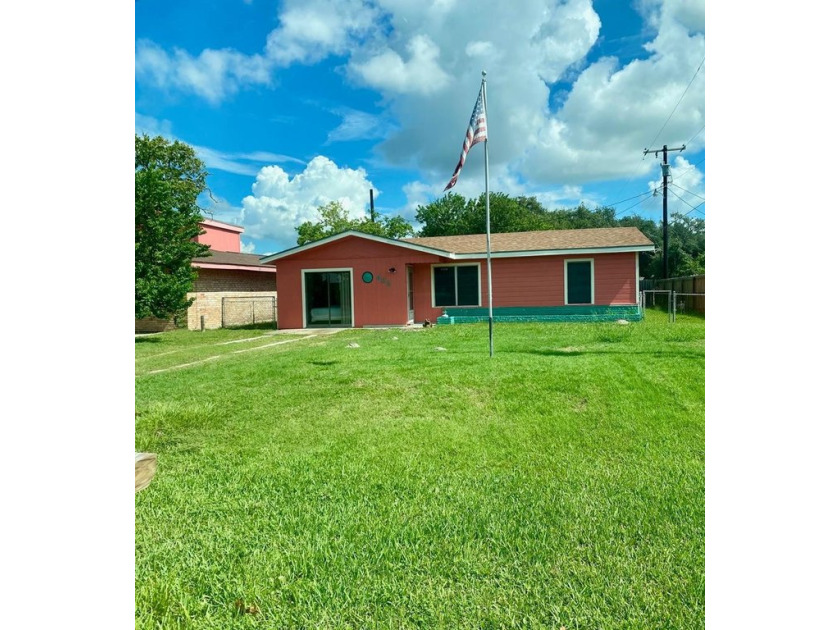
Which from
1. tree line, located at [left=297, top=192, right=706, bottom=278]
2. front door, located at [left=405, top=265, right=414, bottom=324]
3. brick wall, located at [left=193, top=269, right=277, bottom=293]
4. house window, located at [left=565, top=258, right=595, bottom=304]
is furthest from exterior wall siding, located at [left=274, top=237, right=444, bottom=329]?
tree line, located at [left=297, top=192, right=706, bottom=278]

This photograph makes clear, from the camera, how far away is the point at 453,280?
1656 cm

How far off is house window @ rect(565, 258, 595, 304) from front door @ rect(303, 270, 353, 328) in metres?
6.90

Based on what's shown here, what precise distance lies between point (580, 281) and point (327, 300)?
8.00m

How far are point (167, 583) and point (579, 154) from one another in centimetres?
433

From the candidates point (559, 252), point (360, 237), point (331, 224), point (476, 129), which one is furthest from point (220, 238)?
point (476, 129)

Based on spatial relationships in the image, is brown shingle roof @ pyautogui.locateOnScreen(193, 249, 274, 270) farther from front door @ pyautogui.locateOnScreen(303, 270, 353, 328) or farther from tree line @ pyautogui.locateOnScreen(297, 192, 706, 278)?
tree line @ pyautogui.locateOnScreen(297, 192, 706, 278)

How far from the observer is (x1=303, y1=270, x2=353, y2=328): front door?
16297 millimetres

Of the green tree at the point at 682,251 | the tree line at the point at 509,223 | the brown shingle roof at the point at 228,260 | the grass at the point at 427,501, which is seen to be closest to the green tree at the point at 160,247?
the brown shingle roof at the point at 228,260

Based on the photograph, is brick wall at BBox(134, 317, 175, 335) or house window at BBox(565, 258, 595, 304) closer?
house window at BBox(565, 258, 595, 304)

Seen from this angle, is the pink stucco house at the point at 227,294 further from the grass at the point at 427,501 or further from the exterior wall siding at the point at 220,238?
the grass at the point at 427,501

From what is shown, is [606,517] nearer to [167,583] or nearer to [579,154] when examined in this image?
[167,583]

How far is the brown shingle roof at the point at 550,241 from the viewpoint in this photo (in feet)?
50.3

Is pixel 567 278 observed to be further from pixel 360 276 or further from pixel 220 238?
pixel 220 238
